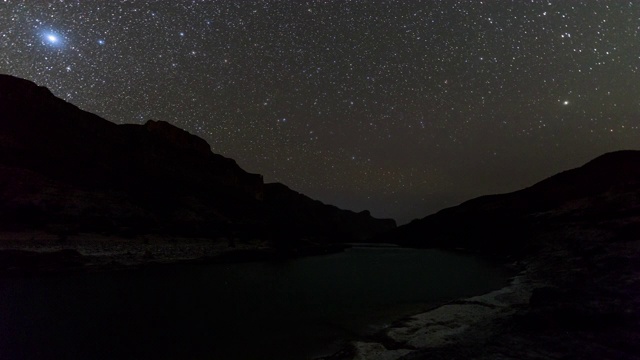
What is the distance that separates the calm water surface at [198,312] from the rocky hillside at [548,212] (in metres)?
25.6

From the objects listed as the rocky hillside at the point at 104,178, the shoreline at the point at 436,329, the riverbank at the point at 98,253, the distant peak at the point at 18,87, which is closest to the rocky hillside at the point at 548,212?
the shoreline at the point at 436,329

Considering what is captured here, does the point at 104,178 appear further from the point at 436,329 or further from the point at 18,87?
the point at 436,329

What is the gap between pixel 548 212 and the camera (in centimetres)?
6794

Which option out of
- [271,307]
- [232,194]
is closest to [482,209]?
[232,194]

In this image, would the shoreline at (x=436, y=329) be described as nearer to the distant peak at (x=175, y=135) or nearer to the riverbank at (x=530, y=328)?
the riverbank at (x=530, y=328)

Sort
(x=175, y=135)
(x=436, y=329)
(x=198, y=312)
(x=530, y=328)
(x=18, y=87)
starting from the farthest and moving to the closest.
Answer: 1. (x=175, y=135)
2. (x=18, y=87)
3. (x=198, y=312)
4. (x=436, y=329)
5. (x=530, y=328)

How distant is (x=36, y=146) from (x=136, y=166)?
20.0m

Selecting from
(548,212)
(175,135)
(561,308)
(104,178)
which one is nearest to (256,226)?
(104,178)

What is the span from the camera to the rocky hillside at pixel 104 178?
4369 cm

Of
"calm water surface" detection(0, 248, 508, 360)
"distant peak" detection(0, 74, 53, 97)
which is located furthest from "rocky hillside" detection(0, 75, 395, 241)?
"calm water surface" detection(0, 248, 508, 360)

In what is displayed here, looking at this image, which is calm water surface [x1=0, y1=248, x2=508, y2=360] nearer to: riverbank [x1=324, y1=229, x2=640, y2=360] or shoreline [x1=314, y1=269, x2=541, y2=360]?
shoreline [x1=314, y1=269, x2=541, y2=360]

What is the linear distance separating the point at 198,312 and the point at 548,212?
7318 cm

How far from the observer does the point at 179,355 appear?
13.3 meters

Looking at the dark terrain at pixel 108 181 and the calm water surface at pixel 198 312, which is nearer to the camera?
the calm water surface at pixel 198 312
